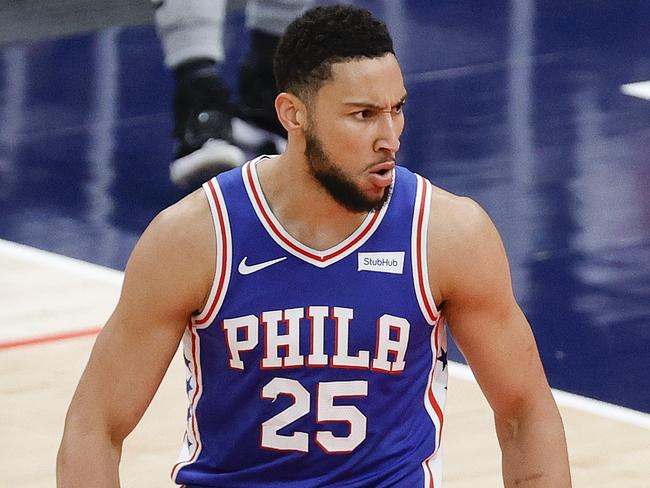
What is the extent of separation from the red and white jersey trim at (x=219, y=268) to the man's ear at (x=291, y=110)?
0.64 ft

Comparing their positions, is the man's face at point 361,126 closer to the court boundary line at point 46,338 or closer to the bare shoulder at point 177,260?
the bare shoulder at point 177,260

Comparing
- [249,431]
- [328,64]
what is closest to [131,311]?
[249,431]

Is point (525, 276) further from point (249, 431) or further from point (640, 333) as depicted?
point (249, 431)

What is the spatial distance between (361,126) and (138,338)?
1.76 feet

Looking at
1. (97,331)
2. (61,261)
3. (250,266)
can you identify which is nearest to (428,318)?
(250,266)

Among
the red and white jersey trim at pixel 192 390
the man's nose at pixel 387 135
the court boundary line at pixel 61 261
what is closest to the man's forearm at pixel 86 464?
the red and white jersey trim at pixel 192 390

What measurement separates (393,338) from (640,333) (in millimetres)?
2601

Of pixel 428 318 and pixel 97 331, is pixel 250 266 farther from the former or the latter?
pixel 97 331

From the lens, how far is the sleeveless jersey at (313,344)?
299cm

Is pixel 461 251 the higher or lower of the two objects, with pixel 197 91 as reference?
lower

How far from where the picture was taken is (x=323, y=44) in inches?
114

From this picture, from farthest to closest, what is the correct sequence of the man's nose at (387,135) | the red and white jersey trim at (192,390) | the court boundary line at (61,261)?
1. the court boundary line at (61,261)
2. the red and white jersey trim at (192,390)
3. the man's nose at (387,135)

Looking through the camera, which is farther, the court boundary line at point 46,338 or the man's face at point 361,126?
the court boundary line at point 46,338

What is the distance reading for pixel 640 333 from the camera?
543cm
